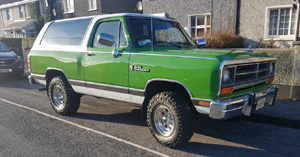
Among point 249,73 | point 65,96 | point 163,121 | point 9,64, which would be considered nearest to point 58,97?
point 65,96

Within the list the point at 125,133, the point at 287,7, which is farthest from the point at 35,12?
the point at 125,133

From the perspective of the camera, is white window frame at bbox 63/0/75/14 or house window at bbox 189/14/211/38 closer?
house window at bbox 189/14/211/38

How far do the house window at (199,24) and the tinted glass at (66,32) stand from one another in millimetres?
9543

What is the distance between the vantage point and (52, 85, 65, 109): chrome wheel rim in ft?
18.9

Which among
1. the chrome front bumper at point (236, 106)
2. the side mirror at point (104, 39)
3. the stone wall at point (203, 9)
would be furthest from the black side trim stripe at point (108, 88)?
the stone wall at point (203, 9)

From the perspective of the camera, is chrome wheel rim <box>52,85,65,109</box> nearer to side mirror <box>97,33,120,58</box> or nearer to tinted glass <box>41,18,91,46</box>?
tinted glass <box>41,18,91,46</box>

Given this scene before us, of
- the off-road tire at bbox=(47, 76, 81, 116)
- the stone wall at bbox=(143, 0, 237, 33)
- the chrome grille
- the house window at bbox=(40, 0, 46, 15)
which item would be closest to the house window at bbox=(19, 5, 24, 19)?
the house window at bbox=(40, 0, 46, 15)

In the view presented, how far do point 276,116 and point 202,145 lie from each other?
7.13ft

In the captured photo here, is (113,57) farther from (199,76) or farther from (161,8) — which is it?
(161,8)

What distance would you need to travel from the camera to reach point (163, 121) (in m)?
4.06

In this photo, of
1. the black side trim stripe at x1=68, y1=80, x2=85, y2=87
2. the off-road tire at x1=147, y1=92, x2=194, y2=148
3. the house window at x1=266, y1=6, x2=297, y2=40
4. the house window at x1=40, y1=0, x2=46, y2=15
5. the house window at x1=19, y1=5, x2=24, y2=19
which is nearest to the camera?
the off-road tire at x1=147, y1=92, x2=194, y2=148

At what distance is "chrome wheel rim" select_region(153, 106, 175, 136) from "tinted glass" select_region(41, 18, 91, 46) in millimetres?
2398

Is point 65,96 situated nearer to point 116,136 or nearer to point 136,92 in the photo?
point 116,136

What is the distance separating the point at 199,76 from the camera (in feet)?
11.1
